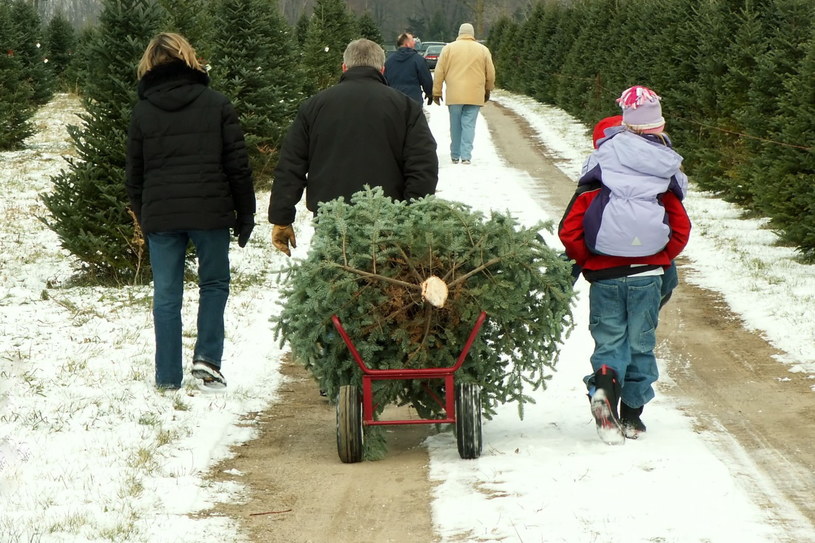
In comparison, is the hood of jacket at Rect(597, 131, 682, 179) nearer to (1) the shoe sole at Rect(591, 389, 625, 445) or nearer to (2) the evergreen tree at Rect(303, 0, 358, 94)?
(1) the shoe sole at Rect(591, 389, 625, 445)

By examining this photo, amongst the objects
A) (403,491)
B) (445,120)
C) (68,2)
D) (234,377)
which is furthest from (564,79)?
(68,2)

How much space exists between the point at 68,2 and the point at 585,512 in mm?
174577

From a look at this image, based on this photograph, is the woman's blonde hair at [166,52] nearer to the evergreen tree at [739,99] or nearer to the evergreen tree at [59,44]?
the evergreen tree at [739,99]

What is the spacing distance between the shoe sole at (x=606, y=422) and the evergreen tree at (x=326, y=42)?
904 inches

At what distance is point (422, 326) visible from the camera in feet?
18.3

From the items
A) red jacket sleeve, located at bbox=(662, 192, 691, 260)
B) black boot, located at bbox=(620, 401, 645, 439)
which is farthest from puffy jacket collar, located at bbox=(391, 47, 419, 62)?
black boot, located at bbox=(620, 401, 645, 439)

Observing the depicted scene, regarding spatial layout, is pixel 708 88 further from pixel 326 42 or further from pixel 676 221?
pixel 326 42

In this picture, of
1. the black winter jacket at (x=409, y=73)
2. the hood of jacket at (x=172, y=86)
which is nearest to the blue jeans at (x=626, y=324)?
the hood of jacket at (x=172, y=86)

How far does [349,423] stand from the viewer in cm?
554

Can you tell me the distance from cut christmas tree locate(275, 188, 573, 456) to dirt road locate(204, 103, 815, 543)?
1.62 feet

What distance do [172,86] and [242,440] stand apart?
2191 millimetres

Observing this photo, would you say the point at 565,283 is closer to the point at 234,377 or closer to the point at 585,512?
the point at 585,512

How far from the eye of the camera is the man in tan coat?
1845cm

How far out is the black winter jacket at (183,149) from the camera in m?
6.64
